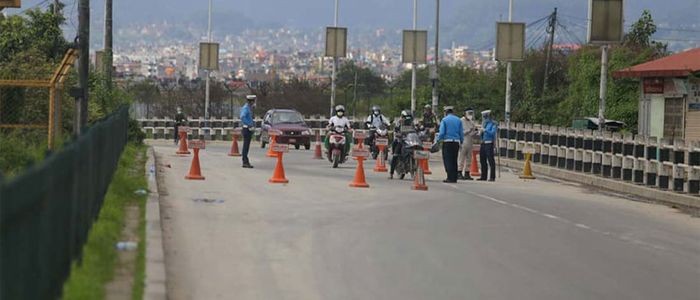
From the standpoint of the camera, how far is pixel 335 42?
195 ft

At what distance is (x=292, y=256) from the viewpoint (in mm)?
14406

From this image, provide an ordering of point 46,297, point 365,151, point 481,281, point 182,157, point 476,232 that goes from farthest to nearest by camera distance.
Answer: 1. point 182,157
2. point 365,151
3. point 476,232
4. point 481,281
5. point 46,297

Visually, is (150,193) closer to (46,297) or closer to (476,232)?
(476,232)

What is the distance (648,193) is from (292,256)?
14.8 metres

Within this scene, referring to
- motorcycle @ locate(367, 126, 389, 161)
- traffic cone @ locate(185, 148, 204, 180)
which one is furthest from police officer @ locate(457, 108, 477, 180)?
traffic cone @ locate(185, 148, 204, 180)

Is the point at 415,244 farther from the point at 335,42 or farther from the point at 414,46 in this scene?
the point at 335,42

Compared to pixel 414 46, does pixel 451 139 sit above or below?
below

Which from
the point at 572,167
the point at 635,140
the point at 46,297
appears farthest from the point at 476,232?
the point at 572,167

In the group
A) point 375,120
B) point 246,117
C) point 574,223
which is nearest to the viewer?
point 574,223

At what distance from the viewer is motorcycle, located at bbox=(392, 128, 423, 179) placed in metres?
28.2

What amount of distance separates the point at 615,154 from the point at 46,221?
23.4 m

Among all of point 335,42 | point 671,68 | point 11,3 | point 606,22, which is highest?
point 335,42

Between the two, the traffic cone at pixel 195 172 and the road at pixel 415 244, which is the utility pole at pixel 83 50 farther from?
the traffic cone at pixel 195 172

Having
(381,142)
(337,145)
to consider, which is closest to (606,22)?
(381,142)
